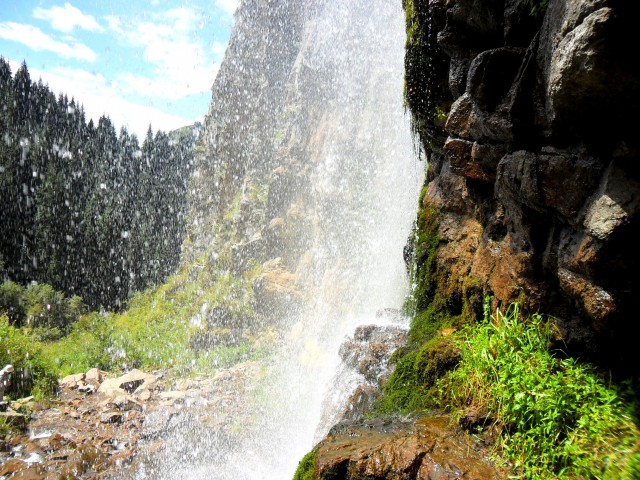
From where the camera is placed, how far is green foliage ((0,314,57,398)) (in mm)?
13609

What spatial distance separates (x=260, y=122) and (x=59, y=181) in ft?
59.4

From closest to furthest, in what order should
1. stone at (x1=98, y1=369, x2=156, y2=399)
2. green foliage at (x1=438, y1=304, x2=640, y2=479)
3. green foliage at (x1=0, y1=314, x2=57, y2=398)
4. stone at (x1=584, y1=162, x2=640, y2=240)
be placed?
stone at (x1=584, y1=162, x2=640, y2=240), green foliage at (x1=438, y1=304, x2=640, y2=479), green foliage at (x1=0, y1=314, x2=57, y2=398), stone at (x1=98, y1=369, x2=156, y2=399)

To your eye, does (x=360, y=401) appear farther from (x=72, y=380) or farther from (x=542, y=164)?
(x=72, y=380)

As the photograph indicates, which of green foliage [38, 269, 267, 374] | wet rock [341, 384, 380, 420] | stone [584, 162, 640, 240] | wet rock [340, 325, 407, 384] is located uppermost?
stone [584, 162, 640, 240]

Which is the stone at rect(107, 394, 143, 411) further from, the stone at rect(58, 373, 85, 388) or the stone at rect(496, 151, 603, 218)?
the stone at rect(496, 151, 603, 218)

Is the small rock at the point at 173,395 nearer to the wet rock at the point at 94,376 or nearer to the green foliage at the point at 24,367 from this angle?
the wet rock at the point at 94,376

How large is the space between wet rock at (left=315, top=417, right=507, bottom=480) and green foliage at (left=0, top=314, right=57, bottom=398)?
567 inches

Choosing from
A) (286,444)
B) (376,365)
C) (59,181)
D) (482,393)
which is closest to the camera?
(482,393)

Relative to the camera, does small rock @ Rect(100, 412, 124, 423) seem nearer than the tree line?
Yes

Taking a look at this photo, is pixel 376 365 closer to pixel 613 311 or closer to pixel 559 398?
pixel 559 398

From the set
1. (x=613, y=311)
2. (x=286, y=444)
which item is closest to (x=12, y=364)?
(x=286, y=444)

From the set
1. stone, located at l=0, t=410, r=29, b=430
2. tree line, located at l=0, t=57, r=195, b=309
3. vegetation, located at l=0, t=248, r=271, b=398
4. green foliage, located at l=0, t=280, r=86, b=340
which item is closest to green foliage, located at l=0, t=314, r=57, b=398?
vegetation, located at l=0, t=248, r=271, b=398

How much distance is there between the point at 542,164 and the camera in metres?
3.60

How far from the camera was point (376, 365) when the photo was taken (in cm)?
658
